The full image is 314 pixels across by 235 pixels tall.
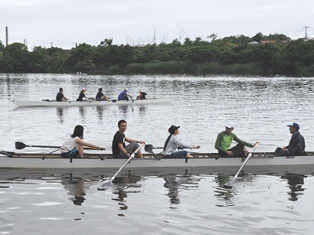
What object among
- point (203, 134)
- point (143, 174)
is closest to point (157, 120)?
point (203, 134)

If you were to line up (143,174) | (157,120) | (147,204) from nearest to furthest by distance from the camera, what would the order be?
(147,204), (143,174), (157,120)

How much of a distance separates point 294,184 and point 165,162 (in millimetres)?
4940

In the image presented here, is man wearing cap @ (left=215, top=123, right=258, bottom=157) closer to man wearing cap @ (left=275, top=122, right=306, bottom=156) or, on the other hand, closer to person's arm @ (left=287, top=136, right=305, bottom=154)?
man wearing cap @ (left=275, top=122, right=306, bottom=156)

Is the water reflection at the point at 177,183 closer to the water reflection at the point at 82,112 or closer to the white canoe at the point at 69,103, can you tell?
the water reflection at the point at 82,112

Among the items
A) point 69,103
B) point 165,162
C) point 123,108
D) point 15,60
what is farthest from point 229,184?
point 15,60

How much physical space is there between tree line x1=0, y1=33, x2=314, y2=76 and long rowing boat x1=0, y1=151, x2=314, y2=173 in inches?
3890

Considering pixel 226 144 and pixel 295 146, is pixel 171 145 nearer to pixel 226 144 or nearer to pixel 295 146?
pixel 226 144

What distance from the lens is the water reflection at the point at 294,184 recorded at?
17.8 meters

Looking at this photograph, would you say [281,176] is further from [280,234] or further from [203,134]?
[203,134]

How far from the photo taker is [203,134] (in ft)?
110

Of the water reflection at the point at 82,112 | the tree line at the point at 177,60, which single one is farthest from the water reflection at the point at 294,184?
the tree line at the point at 177,60

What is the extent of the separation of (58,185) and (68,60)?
159m

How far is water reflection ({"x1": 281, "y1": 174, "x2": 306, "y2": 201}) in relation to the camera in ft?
58.2

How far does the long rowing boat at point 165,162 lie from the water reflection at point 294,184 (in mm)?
845
